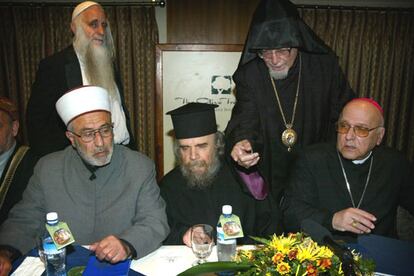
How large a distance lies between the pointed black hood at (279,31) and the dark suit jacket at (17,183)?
2.01 m

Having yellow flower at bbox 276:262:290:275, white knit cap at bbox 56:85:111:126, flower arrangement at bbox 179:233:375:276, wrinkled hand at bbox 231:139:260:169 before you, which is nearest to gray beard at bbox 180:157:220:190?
wrinkled hand at bbox 231:139:260:169

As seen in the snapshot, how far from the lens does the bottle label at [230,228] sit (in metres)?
1.84

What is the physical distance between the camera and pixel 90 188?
2.41m

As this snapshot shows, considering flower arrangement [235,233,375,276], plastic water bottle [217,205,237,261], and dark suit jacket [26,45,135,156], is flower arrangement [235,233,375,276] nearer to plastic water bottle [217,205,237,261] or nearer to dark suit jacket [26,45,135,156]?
plastic water bottle [217,205,237,261]

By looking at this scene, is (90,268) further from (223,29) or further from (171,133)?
(223,29)

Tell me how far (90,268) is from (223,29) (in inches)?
159

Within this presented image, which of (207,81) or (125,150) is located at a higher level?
(207,81)

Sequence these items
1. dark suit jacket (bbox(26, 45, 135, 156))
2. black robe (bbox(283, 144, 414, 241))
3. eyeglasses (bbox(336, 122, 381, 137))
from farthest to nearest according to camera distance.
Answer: dark suit jacket (bbox(26, 45, 135, 156))
black robe (bbox(283, 144, 414, 241))
eyeglasses (bbox(336, 122, 381, 137))

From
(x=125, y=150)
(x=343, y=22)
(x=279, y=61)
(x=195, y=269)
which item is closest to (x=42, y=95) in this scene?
(x=125, y=150)

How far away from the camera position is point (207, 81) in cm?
523


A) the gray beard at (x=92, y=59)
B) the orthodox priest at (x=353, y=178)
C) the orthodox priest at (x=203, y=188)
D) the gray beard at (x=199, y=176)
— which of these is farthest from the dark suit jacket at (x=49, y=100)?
the orthodox priest at (x=353, y=178)

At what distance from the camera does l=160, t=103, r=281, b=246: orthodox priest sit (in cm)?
273

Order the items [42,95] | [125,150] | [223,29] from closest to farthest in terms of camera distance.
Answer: [125,150], [42,95], [223,29]

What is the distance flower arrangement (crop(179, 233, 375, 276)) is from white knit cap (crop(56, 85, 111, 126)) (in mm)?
1407
